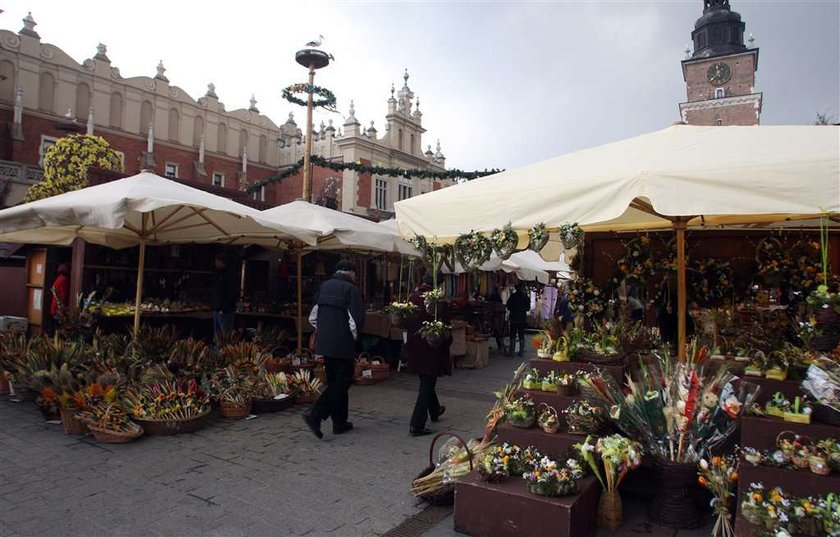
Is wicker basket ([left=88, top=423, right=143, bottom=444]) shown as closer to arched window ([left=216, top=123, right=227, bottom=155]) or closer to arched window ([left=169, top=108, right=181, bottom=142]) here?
arched window ([left=169, top=108, right=181, bottom=142])

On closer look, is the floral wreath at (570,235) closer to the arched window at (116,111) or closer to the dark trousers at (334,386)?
the dark trousers at (334,386)

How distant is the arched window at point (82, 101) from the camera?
25.3m

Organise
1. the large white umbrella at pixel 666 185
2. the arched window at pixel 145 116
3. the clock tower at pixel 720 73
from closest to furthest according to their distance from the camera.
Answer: the large white umbrella at pixel 666 185 < the arched window at pixel 145 116 < the clock tower at pixel 720 73

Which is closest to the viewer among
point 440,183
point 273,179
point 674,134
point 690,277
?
point 674,134

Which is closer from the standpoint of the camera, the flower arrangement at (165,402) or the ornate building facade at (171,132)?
the flower arrangement at (165,402)

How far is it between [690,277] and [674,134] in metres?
2.30

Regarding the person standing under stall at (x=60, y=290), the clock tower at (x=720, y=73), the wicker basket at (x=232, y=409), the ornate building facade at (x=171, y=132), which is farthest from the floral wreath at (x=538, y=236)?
the clock tower at (x=720, y=73)

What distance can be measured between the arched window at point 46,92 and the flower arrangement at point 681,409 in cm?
2898

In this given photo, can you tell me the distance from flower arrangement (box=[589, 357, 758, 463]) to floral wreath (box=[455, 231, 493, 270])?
4.57ft

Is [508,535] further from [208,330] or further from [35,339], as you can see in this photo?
[208,330]

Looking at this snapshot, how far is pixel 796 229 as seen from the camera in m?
5.57

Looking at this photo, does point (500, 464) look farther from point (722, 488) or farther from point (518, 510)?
point (722, 488)

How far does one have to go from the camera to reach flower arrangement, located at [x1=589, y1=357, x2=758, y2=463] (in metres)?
3.28

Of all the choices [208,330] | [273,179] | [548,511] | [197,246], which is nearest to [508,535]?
[548,511]
